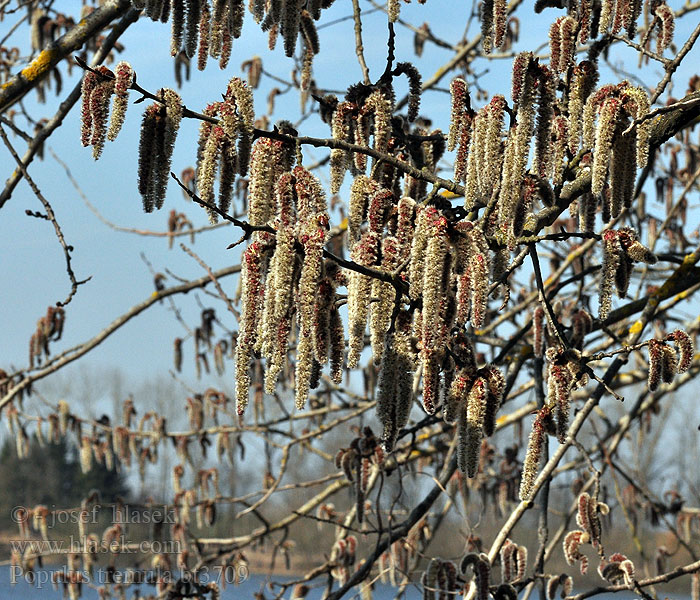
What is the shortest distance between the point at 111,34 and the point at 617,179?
2.37 metres

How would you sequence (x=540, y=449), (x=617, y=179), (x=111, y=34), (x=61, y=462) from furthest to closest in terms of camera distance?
(x=61, y=462), (x=111, y=34), (x=540, y=449), (x=617, y=179)

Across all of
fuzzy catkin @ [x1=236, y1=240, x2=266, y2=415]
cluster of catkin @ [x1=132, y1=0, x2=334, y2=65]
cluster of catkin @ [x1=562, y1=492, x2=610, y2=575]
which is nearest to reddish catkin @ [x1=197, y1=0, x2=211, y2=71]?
cluster of catkin @ [x1=132, y1=0, x2=334, y2=65]

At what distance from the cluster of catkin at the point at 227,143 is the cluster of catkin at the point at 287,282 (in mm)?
89

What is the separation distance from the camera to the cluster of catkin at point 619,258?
2330 millimetres

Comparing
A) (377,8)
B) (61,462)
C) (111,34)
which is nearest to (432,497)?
(111,34)

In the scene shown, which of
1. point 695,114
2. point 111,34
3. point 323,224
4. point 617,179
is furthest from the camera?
point 111,34

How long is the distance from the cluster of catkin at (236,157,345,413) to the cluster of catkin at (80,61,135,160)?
14.4 inches

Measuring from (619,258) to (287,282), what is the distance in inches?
41.0

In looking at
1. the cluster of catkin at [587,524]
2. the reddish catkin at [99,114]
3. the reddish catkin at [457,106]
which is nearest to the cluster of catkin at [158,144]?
the reddish catkin at [99,114]

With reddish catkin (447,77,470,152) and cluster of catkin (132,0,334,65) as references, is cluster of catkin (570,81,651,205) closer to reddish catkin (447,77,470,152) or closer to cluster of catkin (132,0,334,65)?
reddish catkin (447,77,470,152)

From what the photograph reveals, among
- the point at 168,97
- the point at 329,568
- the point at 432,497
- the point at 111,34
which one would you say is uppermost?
the point at 111,34

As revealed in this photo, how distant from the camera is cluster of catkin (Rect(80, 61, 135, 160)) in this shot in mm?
2109

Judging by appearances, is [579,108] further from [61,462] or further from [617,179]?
[61,462]

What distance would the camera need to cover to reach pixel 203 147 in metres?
2.14
